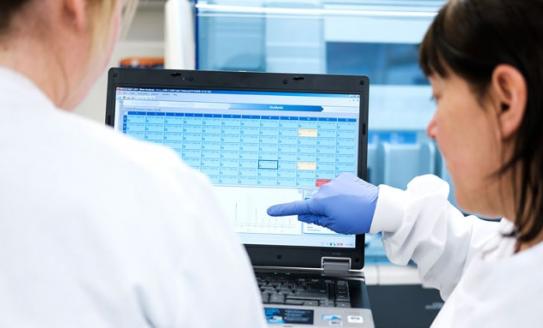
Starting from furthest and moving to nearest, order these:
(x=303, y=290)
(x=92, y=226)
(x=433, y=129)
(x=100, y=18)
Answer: (x=303, y=290)
(x=433, y=129)
(x=100, y=18)
(x=92, y=226)

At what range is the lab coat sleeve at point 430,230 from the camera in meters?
1.06

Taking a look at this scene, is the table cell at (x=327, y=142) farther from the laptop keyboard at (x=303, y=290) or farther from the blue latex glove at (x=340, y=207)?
the laptop keyboard at (x=303, y=290)

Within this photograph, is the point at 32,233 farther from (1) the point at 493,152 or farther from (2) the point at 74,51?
(1) the point at 493,152

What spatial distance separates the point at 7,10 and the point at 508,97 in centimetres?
48

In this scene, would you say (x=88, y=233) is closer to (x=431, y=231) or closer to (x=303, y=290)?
(x=303, y=290)

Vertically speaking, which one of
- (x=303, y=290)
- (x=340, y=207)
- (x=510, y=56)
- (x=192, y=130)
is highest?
(x=510, y=56)

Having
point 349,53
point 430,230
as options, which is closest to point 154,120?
point 430,230

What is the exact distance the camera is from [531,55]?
677 millimetres

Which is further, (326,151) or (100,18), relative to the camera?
(326,151)

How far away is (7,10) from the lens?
54 centimetres

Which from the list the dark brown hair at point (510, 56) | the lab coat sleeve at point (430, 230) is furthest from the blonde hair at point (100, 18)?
the lab coat sleeve at point (430, 230)

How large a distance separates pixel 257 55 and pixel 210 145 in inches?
35.0

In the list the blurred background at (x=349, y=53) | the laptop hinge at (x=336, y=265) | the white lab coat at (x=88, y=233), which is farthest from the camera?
the blurred background at (x=349, y=53)

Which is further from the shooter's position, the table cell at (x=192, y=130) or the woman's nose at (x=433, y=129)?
the table cell at (x=192, y=130)
